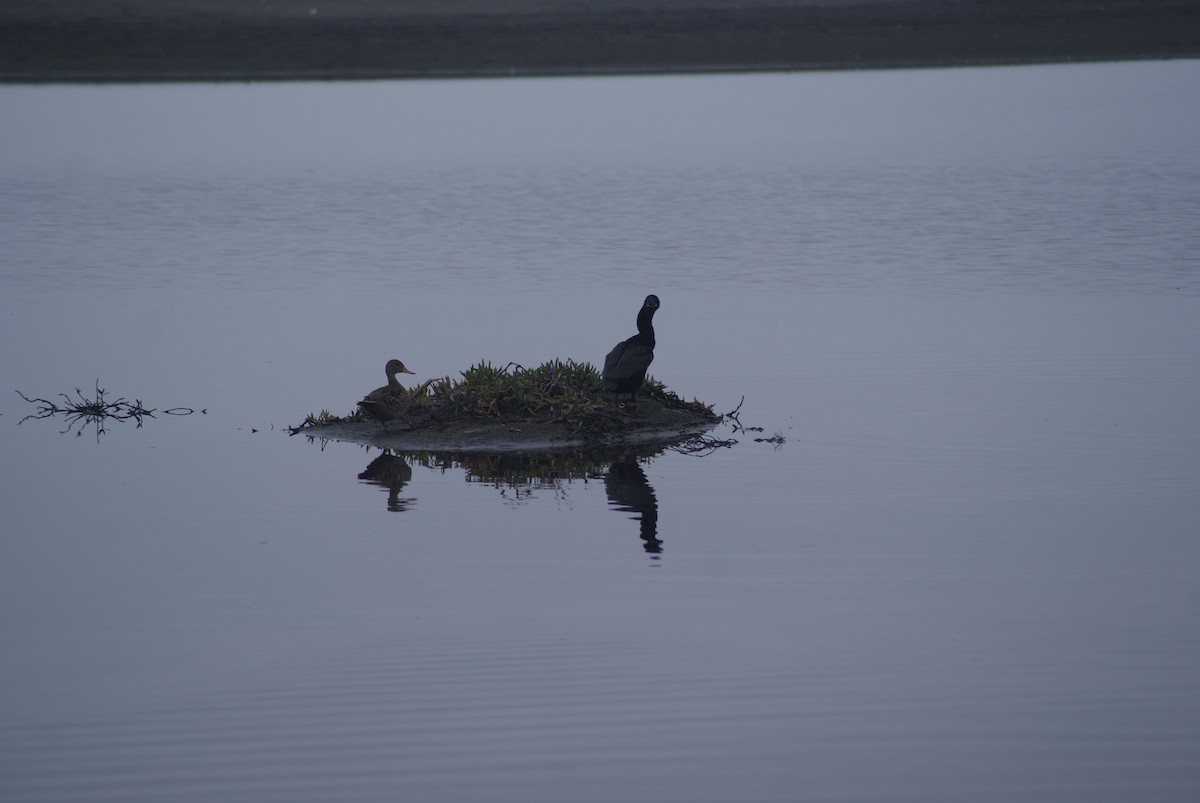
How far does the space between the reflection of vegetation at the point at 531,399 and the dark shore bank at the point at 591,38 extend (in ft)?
120

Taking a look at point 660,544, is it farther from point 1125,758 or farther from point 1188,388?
point 1188,388

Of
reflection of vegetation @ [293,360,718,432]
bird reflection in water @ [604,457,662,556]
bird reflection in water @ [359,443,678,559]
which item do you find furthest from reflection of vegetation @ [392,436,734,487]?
reflection of vegetation @ [293,360,718,432]

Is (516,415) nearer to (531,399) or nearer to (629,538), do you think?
(531,399)

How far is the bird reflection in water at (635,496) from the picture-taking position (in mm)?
9102

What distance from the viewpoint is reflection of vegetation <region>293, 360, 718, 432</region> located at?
1170 cm

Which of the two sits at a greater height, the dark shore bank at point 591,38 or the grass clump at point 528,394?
the dark shore bank at point 591,38

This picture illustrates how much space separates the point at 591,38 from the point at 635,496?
44.4 m

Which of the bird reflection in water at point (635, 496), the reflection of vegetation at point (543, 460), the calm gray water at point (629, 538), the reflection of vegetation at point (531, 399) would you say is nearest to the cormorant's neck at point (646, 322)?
the reflection of vegetation at point (531, 399)

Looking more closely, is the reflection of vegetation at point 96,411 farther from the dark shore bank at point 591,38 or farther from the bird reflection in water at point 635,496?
the dark shore bank at point 591,38

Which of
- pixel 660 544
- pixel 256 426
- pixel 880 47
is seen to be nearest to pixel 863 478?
pixel 660 544

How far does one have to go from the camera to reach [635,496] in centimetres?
1005

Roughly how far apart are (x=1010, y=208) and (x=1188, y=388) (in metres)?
15.7

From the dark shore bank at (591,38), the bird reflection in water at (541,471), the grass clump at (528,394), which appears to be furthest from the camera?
the dark shore bank at (591,38)

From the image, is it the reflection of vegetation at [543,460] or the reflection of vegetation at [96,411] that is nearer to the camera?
the reflection of vegetation at [543,460]
